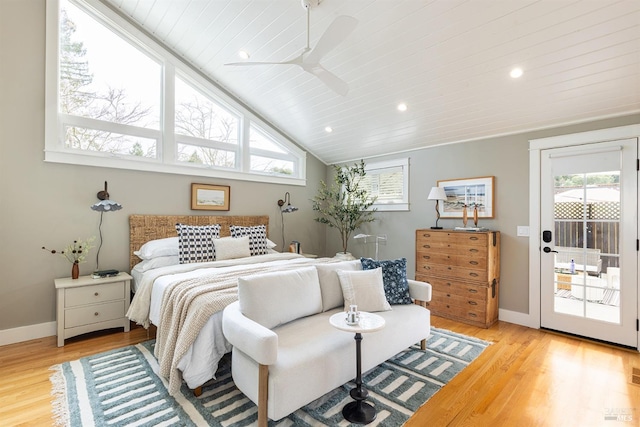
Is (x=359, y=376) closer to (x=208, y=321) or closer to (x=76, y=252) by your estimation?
(x=208, y=321)

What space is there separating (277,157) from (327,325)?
3.64 meters

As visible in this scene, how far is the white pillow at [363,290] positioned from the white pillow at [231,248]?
5.39ft

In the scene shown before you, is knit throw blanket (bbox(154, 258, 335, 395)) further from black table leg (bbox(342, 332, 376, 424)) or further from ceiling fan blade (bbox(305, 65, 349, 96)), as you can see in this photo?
ceiling fan blade (bbox(305, 65, 349, 96))

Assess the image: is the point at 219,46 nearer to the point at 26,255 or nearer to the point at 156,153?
the point at 156,153

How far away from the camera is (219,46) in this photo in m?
3.76

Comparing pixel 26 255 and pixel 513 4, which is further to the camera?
pixel 26 255

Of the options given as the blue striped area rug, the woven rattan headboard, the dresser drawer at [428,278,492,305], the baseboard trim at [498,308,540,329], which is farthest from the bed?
the baseboard trim at [498,308,540,329]

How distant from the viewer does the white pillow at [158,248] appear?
3.41 m

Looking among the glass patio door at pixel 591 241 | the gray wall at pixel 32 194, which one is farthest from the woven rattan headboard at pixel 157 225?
the glass patio door at pixel 591 241

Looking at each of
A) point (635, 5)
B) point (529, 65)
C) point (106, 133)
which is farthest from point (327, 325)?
point (106, 133)

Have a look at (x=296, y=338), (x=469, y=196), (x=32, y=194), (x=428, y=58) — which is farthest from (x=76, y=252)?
(x=469, y=196)

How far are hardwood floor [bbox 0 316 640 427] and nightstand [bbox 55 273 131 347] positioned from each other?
0.47 feet

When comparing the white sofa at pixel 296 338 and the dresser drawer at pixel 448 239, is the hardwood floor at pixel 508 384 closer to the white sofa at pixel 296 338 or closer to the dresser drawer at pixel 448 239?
the white sofa at pixel 296 338

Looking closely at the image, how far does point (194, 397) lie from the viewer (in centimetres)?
211
